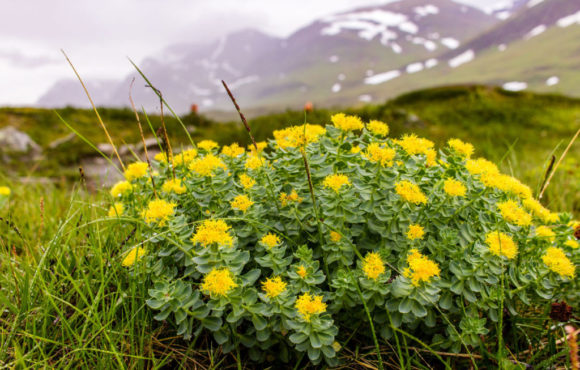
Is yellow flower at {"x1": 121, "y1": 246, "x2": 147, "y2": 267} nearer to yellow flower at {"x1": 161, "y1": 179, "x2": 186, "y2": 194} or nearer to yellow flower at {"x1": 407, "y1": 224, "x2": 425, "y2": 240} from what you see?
yellow flower at {"x1": 161, "y1": 179, "x2": 186, "y2": 194}

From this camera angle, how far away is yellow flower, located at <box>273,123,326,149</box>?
5.73 ft

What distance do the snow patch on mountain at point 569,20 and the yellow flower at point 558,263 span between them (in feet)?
758

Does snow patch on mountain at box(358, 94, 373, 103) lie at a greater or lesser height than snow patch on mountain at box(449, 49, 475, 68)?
lesser

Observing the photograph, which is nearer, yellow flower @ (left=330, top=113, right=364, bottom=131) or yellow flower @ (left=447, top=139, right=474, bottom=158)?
yellow flower @ (left=330, top=113, right=364, bottom=131)

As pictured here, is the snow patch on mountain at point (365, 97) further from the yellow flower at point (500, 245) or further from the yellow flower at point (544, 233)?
the yellow flower at point (500, 245)

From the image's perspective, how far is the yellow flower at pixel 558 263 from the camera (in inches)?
60.4

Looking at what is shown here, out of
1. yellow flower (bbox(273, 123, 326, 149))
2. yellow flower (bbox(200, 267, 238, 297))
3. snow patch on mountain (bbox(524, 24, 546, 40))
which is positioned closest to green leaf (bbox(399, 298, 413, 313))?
yellow flower (bbox(200, 267, 238, 297))

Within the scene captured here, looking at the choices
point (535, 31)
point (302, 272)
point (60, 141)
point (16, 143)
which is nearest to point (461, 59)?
point (535, 31)

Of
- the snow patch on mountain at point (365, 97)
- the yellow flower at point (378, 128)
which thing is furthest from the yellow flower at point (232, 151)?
the snow patch on mountain at point (365, 97)

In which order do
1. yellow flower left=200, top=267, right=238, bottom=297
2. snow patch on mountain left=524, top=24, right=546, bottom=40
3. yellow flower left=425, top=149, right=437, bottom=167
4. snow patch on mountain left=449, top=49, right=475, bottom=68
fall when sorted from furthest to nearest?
snow patch on mountain left=449, top=49, right=475, bottom=68
snow patch on mountain left=524, top=24, right=546, bottom=40
yellow flower left=425, top=149, right=437, bottom=167
yellow flower left=200, top=267, right=238, bottom=297

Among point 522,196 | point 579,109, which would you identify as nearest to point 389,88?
point 579,109

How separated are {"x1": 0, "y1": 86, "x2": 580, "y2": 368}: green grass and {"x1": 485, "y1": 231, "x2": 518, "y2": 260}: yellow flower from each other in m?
0.41

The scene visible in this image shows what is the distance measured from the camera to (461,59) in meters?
195

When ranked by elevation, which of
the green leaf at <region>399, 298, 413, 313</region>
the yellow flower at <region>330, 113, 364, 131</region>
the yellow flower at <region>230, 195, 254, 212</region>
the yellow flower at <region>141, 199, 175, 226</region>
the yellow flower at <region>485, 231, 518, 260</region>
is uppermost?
the yellow flower at <region>330, 113, 364, 131</region>
